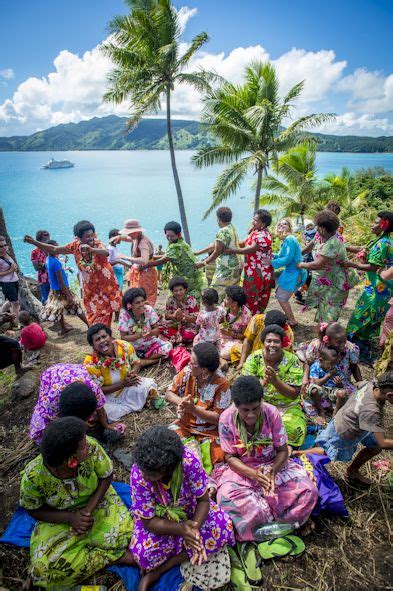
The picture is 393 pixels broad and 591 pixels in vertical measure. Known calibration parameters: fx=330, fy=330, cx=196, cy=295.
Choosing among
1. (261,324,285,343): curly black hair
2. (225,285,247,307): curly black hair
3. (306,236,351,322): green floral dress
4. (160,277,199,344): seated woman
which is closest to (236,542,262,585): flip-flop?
(261,324,285,343): curly black hair

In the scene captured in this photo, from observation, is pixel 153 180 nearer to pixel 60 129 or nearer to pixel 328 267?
pixel 328 267

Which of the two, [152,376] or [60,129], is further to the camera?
[60,129]

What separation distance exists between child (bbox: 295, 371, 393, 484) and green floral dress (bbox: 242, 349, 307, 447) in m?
0.17

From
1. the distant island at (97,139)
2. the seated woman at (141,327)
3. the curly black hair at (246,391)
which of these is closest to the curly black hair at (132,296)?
the seated woman at (141,327)

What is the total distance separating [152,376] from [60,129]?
9165 inches

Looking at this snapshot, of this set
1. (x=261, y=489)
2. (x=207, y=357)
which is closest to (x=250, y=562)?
(x=261, y=489)

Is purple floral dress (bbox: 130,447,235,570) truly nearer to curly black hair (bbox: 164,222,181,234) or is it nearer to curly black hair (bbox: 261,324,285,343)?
curly black hair (bbox: 261,324,285,343)

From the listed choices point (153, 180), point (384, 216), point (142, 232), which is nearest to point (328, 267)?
point (384, 216)

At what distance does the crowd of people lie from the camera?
7.28 ft

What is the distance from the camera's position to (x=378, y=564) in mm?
2309

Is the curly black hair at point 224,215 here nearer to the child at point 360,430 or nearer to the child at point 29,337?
the child at point 360,430

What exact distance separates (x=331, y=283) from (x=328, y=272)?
0.17 m

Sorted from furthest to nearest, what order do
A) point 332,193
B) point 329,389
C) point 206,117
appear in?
1. point 332,193
2. point 206,117
3. point 329,389

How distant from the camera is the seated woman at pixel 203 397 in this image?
116 inches
